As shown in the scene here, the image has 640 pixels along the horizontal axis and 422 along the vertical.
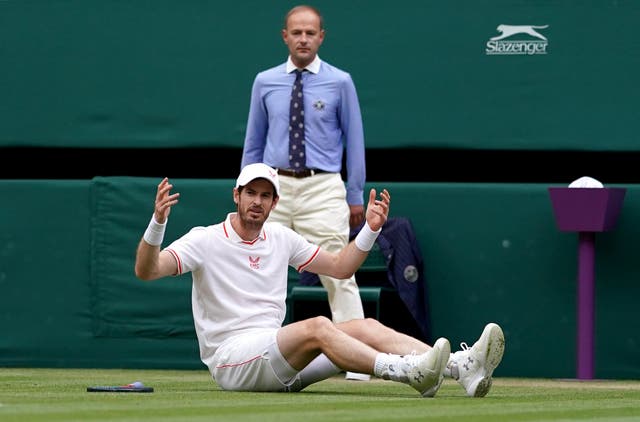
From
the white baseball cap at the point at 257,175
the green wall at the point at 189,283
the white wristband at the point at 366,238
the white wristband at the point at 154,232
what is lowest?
the green wall at the point at 189,283

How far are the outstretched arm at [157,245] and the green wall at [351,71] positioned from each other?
3.88m

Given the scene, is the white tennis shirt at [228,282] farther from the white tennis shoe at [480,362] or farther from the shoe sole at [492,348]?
the shoe sole at [492,348]

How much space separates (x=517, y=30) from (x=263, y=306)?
157 inches

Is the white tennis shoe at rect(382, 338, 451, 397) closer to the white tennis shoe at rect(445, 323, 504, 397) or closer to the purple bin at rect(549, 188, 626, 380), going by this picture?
the white tennis shoe at rect(445, 323, 504, 397)

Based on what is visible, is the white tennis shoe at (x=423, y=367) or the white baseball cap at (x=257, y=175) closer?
the white tennis shoe at (x=423, y=367)

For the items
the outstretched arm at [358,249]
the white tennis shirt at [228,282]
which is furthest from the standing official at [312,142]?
the white tennis shirt at [228,282]

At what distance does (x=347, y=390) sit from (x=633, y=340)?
296cm

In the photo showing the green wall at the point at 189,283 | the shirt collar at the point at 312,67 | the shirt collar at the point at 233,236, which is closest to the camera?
the shirt collar at the point at 233,236

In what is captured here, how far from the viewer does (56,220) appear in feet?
35.9

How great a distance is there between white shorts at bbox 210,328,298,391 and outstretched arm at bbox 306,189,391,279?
472mm

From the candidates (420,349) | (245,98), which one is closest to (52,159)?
(245,98)

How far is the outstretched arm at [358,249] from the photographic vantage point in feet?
23.9

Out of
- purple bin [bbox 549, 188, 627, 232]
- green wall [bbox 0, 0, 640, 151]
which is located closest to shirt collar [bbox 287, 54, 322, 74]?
green wall [bbox 0, 0, 640, 151]

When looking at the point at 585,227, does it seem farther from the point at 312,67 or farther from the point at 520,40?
the point at 312,67
